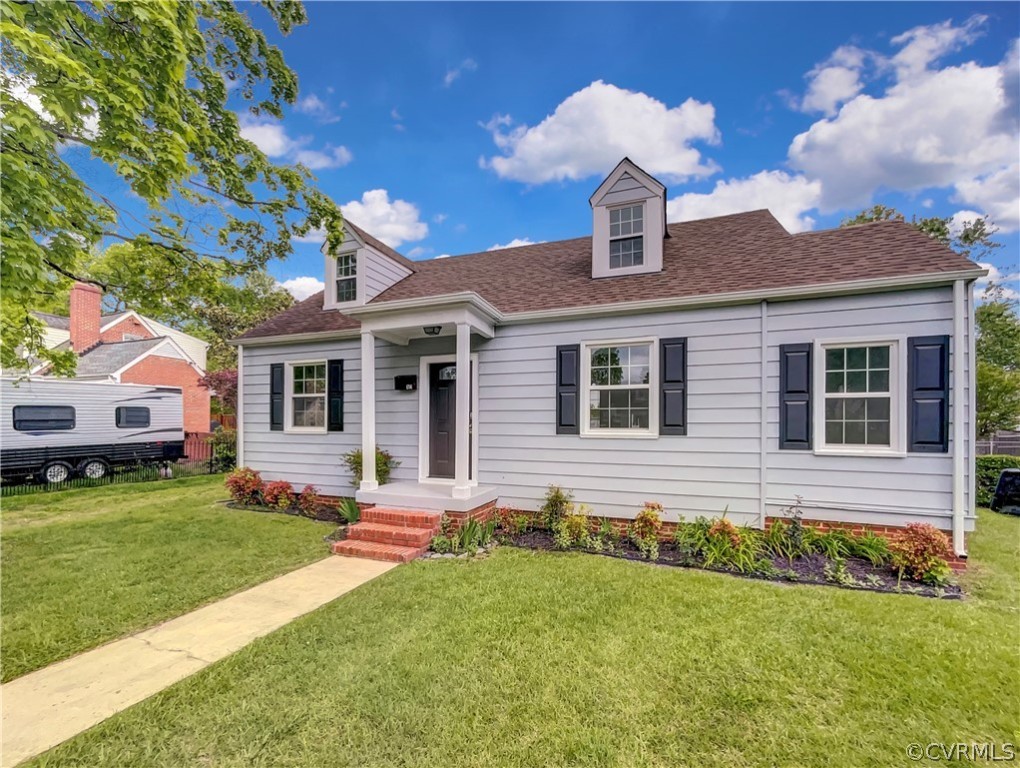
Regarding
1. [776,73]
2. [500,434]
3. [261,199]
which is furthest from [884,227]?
[261,199]

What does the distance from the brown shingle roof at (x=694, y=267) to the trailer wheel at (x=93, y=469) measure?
25.9 feet

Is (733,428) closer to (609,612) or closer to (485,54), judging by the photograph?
(609,612)

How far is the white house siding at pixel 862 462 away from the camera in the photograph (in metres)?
4.92

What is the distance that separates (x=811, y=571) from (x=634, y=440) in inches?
98.1

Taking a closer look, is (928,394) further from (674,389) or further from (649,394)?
(649,394)

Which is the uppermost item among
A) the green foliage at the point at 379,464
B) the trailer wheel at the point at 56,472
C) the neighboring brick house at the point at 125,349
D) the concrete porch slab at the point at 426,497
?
the neighboring brick house at the point at 125,349

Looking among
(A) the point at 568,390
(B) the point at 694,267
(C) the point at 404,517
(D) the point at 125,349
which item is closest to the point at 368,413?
(C) the point at 404,517

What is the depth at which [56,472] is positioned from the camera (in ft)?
37.0

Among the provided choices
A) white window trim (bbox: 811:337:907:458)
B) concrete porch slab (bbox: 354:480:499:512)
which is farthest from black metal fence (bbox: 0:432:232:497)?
white window trim (bbox: 811:337:907:458)

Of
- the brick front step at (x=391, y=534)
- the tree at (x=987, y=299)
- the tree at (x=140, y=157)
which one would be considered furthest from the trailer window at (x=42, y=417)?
the tree at (x=987, y=299)

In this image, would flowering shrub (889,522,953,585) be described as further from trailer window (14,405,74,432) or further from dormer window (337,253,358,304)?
trailer window (14,405,74,432)

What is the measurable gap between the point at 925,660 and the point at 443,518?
195 inches

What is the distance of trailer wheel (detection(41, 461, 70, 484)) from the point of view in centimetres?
1105

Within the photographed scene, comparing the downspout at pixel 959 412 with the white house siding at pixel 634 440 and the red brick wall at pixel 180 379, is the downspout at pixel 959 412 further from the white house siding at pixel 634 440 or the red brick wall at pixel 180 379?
the red brick wall at pixel 180 379
